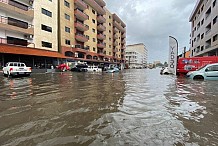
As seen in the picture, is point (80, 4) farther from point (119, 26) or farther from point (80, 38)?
point (119, 26)

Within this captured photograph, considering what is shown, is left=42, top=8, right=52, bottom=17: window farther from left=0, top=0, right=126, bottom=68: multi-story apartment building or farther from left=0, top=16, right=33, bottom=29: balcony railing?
left=0, top=16, right=33, bottom=29: balcony railing

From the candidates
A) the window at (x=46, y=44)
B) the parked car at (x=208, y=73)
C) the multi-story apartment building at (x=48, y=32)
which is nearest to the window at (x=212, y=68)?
the parked car at (x=208, y=73)

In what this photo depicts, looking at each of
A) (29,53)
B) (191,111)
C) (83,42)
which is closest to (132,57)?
(83,42)

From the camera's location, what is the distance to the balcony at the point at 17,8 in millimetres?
21922

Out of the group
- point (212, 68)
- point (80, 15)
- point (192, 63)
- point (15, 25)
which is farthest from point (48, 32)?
point (212, 68)

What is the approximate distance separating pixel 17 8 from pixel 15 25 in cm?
272

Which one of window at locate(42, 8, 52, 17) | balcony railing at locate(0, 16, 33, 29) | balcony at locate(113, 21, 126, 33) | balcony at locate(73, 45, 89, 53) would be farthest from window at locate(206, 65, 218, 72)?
balcony at locate(113, 21, 126, 33)

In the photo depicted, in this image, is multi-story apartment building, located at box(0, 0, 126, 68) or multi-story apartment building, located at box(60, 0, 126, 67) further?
multi-story apartment building, located at box(60, 0, 126, 67)

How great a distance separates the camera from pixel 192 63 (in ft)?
65.3

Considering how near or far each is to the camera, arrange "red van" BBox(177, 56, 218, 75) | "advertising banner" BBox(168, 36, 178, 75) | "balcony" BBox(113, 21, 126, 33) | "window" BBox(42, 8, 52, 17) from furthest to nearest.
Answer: "balcony" BBox(113, 21, 126, 33)
"window" BBox(42, 8, 52, 17)
"red van" BBox(177, 56, 218, 75)
"advertising banner" BBox(168, 36, 178, 75)

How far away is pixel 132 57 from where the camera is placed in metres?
121

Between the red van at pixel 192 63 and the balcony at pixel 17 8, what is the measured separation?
1036 inches

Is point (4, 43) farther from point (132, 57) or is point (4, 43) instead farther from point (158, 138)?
point (132, 57)

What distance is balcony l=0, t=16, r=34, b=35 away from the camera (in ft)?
72.0
